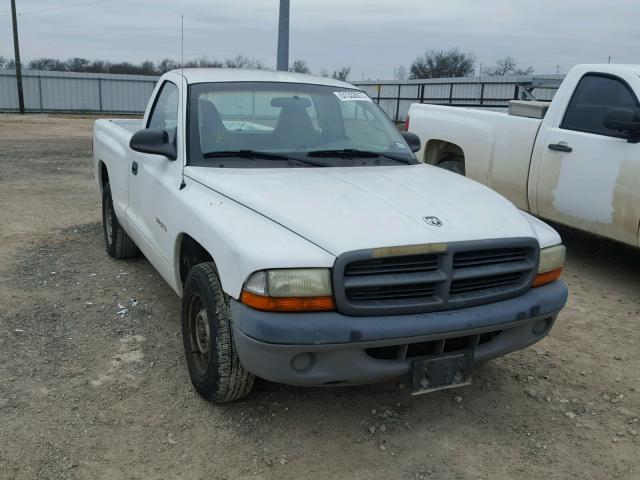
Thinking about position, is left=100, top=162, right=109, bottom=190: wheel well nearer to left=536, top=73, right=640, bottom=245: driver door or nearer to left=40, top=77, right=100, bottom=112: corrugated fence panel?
left=536, top=73, right=640, bottom=245: driver door

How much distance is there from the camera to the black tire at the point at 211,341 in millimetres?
3012

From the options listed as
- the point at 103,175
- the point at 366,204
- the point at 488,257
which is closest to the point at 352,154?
the point at 366,204

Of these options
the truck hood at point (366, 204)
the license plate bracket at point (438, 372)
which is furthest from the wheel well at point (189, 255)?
the license plate bracket at point (438, 372)

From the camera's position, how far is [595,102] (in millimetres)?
5719

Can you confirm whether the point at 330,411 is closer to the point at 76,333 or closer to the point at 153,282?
the point at 76,333

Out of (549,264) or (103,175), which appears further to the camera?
(103,175)

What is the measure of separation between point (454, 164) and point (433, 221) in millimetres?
4591

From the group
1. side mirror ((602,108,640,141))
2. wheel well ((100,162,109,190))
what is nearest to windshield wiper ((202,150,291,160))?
wheel well ((100,162,109,190))

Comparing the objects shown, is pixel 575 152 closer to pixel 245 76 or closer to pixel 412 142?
pixel 412 142

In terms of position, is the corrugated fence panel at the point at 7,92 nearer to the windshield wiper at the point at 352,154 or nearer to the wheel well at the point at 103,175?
the wheel well at the point at 103,175

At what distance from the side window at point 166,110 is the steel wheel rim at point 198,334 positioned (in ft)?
4.23

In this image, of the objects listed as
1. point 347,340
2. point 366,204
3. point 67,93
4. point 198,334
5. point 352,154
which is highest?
point 352,154

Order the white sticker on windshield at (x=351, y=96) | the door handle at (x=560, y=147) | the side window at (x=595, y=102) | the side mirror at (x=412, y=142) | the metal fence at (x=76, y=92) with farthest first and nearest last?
1. the metal fence at (x=76, y=92)
2. the door handle at (x=560, y=147)
3. the side window at (x=595, y=102)
4. the side mirror at (x=412, y=142)
5. the white sticker on windshield at (x=351, y=96)

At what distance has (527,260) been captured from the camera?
3.13 m
